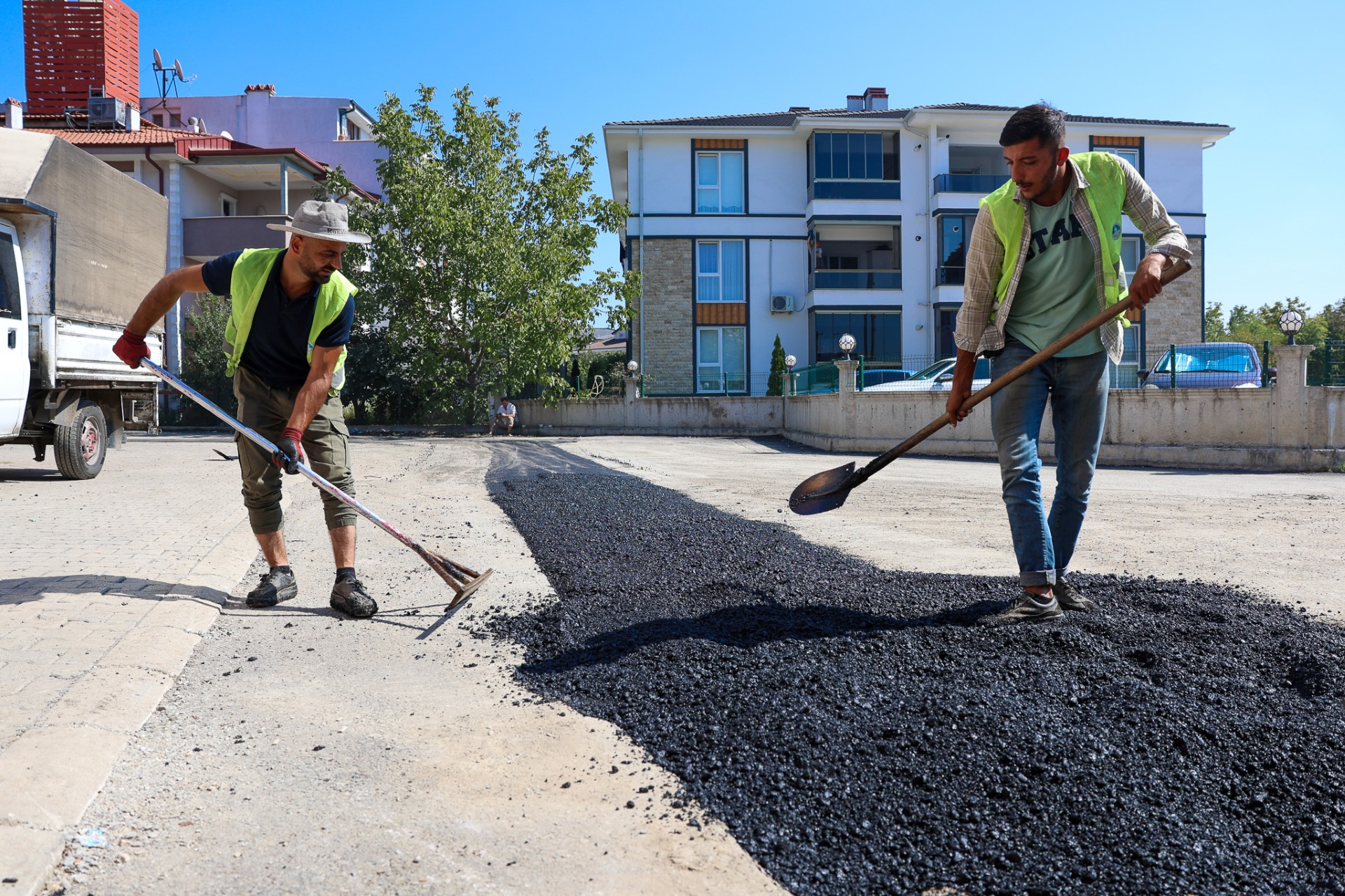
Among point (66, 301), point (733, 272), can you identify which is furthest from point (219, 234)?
point (66, 301)

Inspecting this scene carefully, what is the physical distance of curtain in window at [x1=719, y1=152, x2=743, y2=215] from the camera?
3089cm

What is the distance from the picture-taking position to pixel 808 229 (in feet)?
101

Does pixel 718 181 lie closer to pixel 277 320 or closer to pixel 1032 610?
pixel 277 320

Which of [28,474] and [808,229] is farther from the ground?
[808,229]

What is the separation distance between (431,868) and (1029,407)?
297cm

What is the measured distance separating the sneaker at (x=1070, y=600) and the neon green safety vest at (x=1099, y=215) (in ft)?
3.72

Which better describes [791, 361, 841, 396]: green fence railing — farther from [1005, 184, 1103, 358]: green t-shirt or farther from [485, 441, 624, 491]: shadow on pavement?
[1005, 184, 1103, 358]: green t-shirt

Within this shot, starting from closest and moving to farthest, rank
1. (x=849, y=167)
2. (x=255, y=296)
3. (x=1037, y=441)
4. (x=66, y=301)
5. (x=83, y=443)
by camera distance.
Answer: (x=1037, y=441)
(x=255, y=296)
(x=66, y=301)
(x=83, y=443)
(x=849, y=167)

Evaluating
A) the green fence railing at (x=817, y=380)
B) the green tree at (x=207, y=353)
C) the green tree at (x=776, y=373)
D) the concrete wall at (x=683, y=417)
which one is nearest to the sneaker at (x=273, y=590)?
the green fence railing at (x=817, y=380)

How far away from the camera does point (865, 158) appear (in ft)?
101

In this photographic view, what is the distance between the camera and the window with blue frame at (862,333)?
3084 centimetres

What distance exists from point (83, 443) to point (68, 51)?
3402cm

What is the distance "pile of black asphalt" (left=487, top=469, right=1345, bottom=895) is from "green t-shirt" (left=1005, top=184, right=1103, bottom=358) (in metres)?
1.16

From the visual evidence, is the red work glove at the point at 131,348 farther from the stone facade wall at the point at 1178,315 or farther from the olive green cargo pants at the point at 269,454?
the stone facade wall at the point at 1178,315
